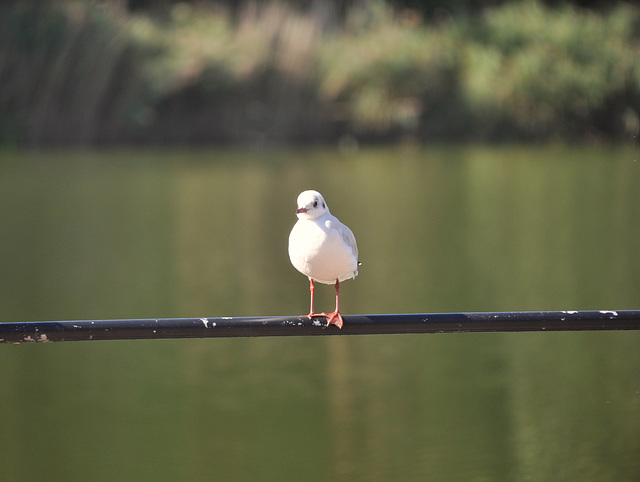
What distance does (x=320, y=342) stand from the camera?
23.1 ft

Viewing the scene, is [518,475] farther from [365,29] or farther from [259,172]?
[365,29]

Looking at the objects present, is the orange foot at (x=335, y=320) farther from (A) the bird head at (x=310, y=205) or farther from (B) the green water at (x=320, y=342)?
(B) the green water at (x=320, y=342)

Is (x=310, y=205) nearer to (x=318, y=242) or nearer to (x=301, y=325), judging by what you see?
(x=318, y=242)

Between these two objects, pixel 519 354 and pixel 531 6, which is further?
pixel 531 6

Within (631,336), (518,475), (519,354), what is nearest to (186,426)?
(518,475)

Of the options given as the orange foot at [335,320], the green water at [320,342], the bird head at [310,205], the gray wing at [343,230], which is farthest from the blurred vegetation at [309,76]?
the orange foot at [335,320]

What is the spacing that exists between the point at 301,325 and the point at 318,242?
Answer: 0.27 m

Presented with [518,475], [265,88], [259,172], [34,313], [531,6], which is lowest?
[518,475]

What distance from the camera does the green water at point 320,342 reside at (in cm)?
507

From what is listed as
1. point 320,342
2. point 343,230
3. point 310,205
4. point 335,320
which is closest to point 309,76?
point 320,342

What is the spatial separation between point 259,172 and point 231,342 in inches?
297

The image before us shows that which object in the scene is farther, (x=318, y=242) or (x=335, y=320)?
(x=318, y=242)

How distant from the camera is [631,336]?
23.0 ft

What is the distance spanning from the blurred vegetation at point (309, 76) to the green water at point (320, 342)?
266 centimetres
